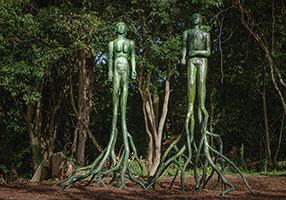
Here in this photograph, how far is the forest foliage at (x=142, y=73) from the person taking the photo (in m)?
9.48

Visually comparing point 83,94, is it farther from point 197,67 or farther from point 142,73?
point 197,67

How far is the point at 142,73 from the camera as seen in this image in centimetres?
1034

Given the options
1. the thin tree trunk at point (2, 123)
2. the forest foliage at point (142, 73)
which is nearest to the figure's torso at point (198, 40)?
the forest foliage at point (142, 73)

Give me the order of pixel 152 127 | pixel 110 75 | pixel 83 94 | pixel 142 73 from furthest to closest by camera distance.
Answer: pixel 83 94, pixel 152 127, pixel 142 73, pixel 110 75

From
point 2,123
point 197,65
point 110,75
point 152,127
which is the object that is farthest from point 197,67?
point 2,123

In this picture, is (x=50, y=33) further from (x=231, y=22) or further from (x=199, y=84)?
(x=199, y=84)

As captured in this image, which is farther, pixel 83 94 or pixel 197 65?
pixel 83 94

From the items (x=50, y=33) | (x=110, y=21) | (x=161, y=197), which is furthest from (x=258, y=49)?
(x=161, y=197)

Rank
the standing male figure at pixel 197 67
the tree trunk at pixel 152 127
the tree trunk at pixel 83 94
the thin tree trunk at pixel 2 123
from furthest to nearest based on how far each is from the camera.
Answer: the thin tree trunk at pixel 2 123
the tree trunk at pixel 83 94
the tree trunk at pixel 152 127
the standing male figure at pixel 197 67

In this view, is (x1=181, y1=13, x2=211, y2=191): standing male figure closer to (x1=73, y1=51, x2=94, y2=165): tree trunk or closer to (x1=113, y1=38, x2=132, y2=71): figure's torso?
(x1=113, y1=38, x2=132, y2=71): figure's torso

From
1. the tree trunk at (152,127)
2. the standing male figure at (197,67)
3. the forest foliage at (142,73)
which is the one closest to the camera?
the standing male figure at (197,67)

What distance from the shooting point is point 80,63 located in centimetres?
1148

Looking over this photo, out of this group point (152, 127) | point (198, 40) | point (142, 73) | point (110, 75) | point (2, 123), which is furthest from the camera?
point (2, 123)

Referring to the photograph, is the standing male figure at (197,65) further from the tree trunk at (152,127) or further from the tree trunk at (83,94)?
the tree trunk at (83,94)
